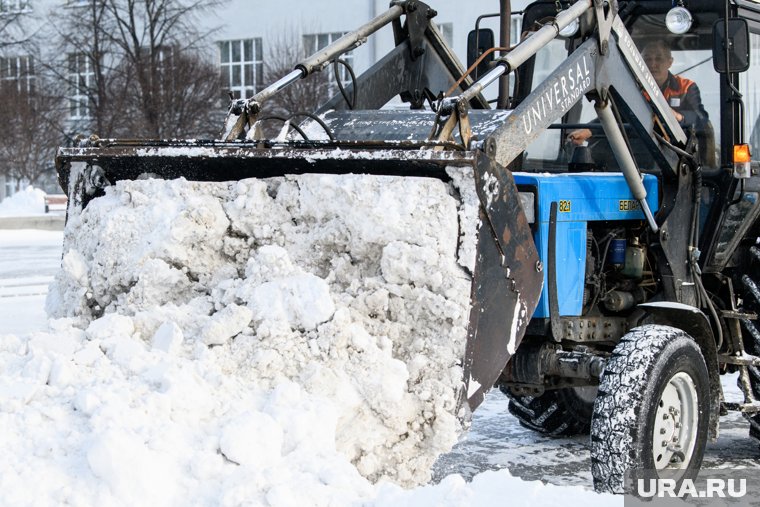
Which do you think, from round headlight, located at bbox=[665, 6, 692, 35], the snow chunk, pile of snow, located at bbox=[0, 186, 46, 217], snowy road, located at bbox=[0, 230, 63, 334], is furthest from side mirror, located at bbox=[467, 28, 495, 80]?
pile of snow, located at bbox=[0, 186, 46, 217]

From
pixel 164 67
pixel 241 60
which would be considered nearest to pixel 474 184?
pixel 164 67

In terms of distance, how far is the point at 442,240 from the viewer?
4.48 meters

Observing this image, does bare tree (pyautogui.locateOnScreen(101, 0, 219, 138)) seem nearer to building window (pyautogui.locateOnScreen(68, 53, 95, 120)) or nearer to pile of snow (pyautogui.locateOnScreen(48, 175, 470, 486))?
building window (pyautogui.locateOnScreen(68, 53, 95, 120))

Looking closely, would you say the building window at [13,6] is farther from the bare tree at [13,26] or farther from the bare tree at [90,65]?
the bare tree at [90,65]

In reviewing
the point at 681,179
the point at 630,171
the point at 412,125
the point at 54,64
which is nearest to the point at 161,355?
the point at 412,125

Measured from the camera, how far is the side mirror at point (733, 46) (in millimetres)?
5434

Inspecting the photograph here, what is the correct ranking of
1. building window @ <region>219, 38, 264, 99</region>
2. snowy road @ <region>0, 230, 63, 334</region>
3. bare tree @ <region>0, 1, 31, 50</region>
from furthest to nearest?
building window @ <region>219, 38, 264, 99</region>, bare tree @ <region>0, 1, 31, 50</region>, snowy road @ <region>0, 230, 63, 334</region>

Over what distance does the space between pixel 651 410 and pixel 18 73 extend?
29.3 metres

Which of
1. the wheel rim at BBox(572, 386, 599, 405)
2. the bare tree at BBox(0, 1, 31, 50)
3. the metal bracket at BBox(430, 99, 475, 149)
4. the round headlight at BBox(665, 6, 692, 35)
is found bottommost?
the wheel rim at BBox(572, 386, 599, 405)

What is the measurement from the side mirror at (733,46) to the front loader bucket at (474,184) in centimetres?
146

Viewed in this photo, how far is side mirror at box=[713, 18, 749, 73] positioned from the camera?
17.8 ft

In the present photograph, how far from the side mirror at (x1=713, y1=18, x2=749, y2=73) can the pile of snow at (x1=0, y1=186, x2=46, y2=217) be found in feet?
88.5

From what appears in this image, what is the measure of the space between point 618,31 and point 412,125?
1.09 meters

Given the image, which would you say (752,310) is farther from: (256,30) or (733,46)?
(256,30)
